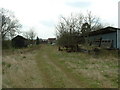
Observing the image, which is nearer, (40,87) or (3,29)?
(40,87)

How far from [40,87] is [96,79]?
325 cm

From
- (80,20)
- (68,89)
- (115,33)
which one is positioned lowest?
(68,89)

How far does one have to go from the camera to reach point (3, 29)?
51375 mm

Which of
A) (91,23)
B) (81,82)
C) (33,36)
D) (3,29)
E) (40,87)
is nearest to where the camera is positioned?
(40,87)

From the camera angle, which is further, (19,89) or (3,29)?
(3,29)

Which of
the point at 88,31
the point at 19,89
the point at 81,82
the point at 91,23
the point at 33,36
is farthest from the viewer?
the point at 33,36

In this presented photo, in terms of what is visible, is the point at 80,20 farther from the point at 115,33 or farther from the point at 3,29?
the point at 3,29

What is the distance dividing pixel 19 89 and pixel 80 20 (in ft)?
103

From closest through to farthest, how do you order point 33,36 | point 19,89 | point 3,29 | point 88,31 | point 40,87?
point 19,89 → point 40,87 → point 88,31 → point 3,29 → point 33,36

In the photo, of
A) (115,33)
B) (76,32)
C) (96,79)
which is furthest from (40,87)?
(76,32)

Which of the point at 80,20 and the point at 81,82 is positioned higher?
the point at 80,20

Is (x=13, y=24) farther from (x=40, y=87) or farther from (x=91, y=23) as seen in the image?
(x=40, y=87)

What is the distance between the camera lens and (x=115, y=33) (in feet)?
93.0

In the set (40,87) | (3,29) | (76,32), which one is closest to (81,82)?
(40,87)
